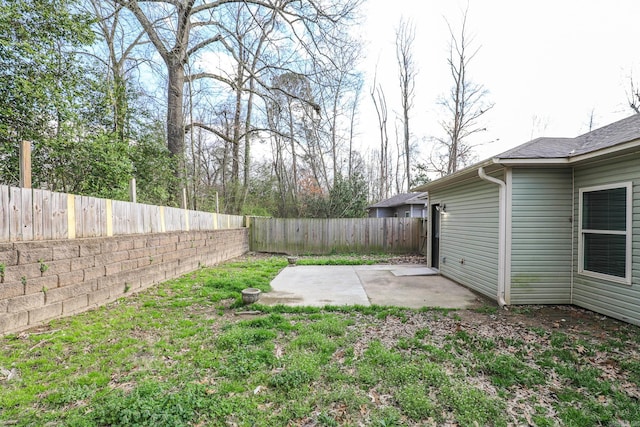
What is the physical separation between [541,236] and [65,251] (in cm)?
712

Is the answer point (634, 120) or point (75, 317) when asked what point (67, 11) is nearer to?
point (75, 317)

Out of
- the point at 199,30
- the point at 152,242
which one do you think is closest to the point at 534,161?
the point at 152,242

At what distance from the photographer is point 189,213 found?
7332 millimetres

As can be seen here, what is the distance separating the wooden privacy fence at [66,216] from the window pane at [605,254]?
7593mm

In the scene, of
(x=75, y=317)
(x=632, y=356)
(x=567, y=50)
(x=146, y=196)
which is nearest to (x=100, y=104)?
(x=146, y=196)

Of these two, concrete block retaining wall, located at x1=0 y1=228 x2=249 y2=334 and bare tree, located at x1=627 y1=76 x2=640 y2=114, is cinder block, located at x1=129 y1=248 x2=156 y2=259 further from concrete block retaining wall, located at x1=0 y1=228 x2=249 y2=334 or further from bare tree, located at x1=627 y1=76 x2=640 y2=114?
bare tree, located at x1=627 y1=76 x2=640 y2=114

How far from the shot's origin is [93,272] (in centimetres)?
405

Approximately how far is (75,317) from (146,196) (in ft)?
14.3

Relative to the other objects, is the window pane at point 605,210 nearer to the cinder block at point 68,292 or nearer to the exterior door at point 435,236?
the exterior door at point 435,236

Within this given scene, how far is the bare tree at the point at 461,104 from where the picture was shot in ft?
46.0

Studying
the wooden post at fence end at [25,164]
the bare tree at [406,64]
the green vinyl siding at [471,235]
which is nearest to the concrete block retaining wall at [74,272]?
the wooden post at fence end at [25,164]

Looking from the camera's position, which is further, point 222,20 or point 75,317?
point 222,20

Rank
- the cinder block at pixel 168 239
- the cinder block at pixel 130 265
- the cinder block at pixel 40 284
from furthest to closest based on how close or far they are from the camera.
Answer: the cinder block at pixel 168 239
the cinder block at pixel 130 265
the cinder block at pixel 40 284

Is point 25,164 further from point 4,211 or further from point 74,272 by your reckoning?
point 74,272
